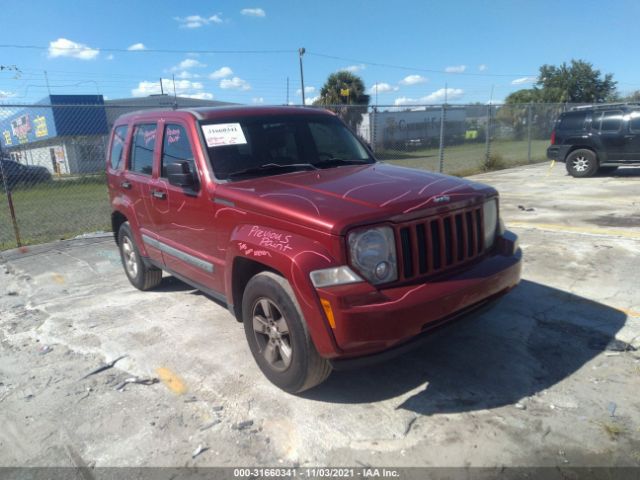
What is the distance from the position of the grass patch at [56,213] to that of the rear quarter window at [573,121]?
12.1 metres

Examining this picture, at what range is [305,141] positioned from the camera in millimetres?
4203

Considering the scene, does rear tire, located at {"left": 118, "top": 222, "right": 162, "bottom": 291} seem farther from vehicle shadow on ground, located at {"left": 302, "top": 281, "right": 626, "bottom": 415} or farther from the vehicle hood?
vehicle shadow on ground, located at {"left": 302, "top": 281, "right": 626, "bottom": 415}

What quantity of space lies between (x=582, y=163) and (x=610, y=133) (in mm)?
1010

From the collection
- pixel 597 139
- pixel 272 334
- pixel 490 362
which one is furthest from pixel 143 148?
pixel 597 139

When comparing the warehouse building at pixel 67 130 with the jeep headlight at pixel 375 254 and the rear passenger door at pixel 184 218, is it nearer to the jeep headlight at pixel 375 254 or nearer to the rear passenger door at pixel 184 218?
the rear passenger door at pixel 184 218

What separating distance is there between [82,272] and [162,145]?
299 cm

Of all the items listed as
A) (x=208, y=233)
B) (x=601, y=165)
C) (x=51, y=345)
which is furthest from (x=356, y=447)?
(x=601, y=165)

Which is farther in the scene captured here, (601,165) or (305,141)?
(601,165)

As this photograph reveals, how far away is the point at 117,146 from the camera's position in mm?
5469

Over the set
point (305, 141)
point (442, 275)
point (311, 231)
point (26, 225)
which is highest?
point (305, 141)

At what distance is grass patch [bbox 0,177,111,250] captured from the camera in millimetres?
9242

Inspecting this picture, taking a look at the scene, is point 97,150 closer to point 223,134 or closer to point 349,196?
point 223,134

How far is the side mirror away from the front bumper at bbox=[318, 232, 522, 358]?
5.38 ft

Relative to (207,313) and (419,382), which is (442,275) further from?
(207,313)
